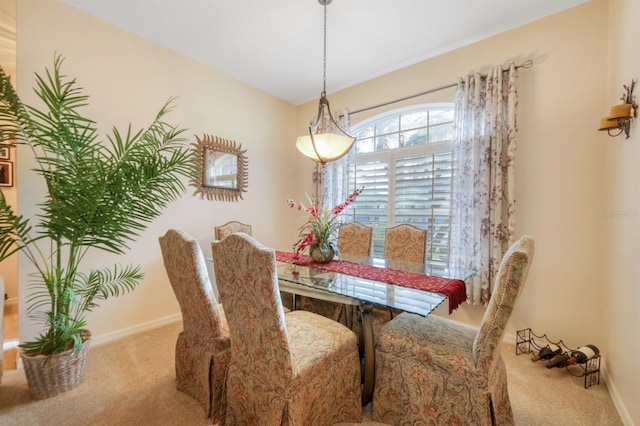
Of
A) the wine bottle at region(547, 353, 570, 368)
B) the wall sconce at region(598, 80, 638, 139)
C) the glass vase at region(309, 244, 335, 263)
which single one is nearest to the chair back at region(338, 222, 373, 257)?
the glass vase at region(309, 244, 335, 263)

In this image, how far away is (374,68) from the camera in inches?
127

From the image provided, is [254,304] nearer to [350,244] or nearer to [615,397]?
[350,244]

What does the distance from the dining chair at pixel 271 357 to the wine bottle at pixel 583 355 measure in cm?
163

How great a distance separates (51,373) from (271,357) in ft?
5.30

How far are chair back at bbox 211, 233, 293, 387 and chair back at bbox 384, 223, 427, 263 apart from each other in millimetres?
1582

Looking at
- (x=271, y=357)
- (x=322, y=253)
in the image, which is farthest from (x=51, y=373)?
(x=322, y=253)

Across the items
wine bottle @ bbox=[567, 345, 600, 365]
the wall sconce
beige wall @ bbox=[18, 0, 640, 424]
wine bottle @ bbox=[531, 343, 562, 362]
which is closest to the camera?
the wall sconce

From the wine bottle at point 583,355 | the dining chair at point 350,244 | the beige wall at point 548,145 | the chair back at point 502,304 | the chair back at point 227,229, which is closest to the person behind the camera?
the chair back at point 502,304

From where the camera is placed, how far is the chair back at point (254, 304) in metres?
1.19

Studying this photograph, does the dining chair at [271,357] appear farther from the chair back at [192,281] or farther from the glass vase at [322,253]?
the glass vase at [322,253]

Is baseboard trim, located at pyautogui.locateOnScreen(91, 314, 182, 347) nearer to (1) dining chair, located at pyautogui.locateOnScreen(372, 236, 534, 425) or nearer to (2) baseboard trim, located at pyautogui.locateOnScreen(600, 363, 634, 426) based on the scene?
(1) dining chair, located at pyautogui.locateOnScreen(372, 236, 534, 425)

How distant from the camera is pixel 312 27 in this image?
2514mm

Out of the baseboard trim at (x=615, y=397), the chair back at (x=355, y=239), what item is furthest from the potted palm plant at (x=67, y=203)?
the baseboard trim at (x=615, y=397)

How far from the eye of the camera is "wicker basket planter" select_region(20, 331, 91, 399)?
5.53ft
